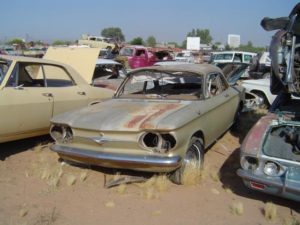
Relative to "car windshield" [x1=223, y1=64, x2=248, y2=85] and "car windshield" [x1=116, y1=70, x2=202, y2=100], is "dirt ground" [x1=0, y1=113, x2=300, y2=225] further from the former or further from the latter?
"car windshield" [x1=223, y1=64, x2=248, y2=85]

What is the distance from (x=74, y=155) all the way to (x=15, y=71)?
1802 mm

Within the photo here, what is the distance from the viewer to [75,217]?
3936 millimetres

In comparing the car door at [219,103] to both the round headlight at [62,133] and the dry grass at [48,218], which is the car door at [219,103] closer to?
the round headlight at [62,133]

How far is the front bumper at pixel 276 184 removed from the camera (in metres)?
3.73

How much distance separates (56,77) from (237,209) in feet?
12.9

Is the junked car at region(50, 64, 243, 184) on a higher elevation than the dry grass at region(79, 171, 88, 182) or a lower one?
higher

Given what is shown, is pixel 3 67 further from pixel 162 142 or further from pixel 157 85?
pixel 162 142

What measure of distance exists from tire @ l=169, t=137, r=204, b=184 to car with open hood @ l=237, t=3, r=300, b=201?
72cm

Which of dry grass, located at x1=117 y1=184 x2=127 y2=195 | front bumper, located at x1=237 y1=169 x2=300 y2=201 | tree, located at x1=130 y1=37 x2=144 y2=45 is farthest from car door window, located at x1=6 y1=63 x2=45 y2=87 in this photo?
tree, located at x1=130 y1=37 x2=144 y2=45

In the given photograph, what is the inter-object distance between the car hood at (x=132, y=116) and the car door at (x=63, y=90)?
3.06 ft

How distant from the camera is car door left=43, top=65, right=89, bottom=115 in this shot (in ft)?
20.2

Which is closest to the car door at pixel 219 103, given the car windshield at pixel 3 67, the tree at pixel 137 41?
the car windshield at pixel 3 67

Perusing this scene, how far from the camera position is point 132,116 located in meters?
4.73

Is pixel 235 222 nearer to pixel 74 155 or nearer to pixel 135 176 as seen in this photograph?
pixel 135 176
